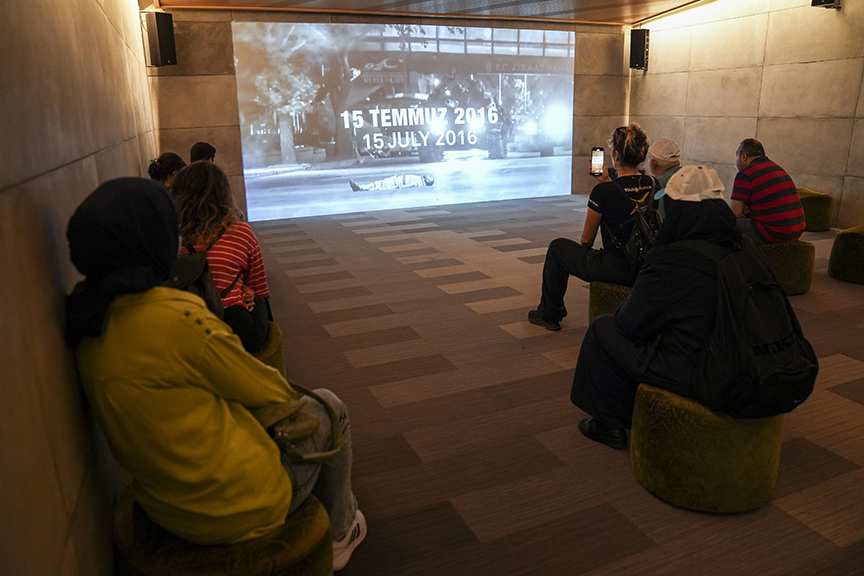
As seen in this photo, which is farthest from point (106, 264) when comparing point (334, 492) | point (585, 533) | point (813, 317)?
point (813, 317)

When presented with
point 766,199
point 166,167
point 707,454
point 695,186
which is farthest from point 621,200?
point 166,167

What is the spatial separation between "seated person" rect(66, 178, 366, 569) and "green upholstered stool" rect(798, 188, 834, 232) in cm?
837

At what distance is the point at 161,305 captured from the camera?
61.4 inches

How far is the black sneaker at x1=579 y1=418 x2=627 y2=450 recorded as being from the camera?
299cm

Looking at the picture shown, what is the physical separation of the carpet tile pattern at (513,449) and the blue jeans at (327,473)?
→ 245mm

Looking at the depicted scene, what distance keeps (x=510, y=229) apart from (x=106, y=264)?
7.43 meters

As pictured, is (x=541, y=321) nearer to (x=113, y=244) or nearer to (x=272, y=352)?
(x=272, y=352)

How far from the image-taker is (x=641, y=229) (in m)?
3.99

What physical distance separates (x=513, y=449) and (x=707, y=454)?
884 millimetres

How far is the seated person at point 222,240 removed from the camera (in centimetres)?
293

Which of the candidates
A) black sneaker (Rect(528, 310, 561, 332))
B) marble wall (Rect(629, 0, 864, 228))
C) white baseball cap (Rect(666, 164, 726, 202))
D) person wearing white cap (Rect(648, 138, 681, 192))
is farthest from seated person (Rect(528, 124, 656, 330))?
marble wall (Rect(629, 0, 864, 228))

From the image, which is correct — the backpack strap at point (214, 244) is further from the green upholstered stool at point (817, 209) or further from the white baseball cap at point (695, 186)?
the green upholstered stool at point (817, 209)

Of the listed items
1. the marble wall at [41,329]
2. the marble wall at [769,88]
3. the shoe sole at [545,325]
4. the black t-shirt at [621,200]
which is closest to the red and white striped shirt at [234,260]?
the marble wall at [41,329]

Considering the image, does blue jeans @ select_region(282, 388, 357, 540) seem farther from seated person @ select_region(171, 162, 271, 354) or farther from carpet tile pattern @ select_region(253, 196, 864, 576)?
seated person @ select_region(171, 162, 271, 354)
